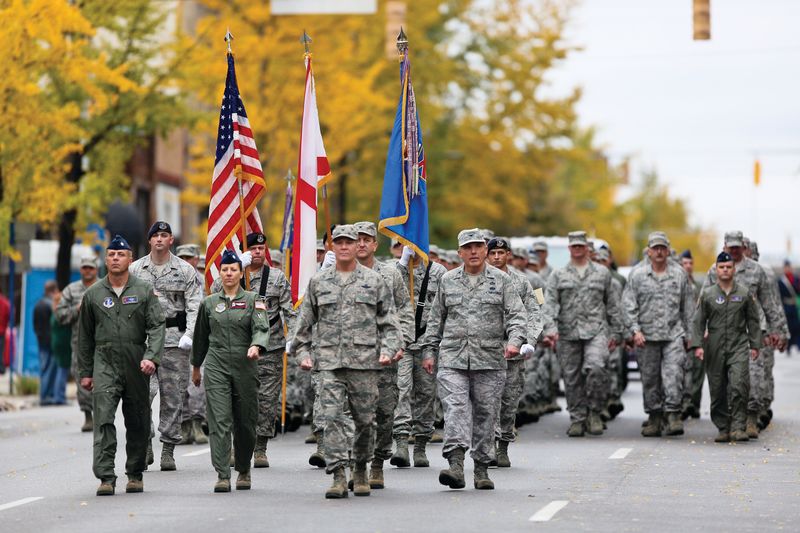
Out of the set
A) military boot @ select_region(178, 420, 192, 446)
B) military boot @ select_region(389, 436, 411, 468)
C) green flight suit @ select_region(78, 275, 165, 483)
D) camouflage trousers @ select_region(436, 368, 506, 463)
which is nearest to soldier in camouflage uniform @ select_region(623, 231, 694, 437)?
military boot @ select_region(389, 436, 411, 468)

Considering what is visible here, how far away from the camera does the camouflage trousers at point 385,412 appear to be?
540 inches

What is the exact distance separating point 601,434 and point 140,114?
14199 millimetres

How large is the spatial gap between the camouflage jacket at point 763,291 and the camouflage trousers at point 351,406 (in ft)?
23.7

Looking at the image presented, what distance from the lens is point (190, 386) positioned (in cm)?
1839

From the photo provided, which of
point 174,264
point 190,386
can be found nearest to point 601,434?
point 190,386

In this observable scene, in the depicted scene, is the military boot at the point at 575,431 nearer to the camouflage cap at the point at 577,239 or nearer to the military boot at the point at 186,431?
the camouflage cap at the point at 577,239

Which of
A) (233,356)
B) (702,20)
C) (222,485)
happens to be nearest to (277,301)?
(233,356)

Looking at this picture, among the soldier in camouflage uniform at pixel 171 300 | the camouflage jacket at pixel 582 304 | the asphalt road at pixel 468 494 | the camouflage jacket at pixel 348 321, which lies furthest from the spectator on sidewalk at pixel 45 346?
the camouflage jacket at pixel 348 321

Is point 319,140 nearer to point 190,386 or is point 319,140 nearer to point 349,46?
point 190,386

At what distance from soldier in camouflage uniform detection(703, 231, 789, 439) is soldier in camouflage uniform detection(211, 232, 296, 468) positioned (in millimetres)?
5606

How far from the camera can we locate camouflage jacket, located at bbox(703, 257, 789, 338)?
1942cm

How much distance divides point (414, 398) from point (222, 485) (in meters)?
3.18

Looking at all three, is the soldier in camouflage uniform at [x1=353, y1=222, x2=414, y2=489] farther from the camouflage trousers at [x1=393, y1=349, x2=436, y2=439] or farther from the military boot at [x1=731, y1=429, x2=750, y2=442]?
the military boot at [x1=731, y1=429, x2=750, y2=442]

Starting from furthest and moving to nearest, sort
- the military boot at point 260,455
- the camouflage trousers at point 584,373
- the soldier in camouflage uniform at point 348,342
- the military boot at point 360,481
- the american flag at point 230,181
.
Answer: the camouflage trousers at point 584,373 < the american flag at point 230,181 < the military boot at point 260,455 < the military boot at point 360,481 < the soldier in camouflage uniform at point 348,342
